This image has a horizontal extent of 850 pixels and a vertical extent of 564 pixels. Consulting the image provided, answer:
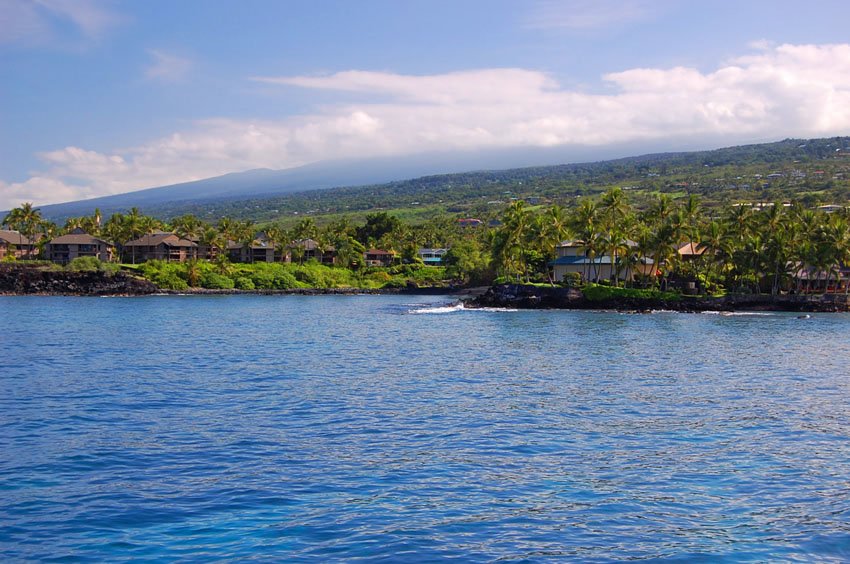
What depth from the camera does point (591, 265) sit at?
9275 centimetres

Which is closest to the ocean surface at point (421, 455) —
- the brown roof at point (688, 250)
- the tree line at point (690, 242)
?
the tree line at point (690, 242)

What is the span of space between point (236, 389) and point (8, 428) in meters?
8.28

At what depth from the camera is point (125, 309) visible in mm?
74562

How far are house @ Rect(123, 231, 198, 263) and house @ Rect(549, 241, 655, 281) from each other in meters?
64.8

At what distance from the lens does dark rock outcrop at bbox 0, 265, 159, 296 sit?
10250 centimetres

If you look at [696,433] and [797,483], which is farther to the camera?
[696,433]

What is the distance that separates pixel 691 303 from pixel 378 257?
2977 inches

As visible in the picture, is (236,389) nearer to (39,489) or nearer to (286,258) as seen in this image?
(39,489)

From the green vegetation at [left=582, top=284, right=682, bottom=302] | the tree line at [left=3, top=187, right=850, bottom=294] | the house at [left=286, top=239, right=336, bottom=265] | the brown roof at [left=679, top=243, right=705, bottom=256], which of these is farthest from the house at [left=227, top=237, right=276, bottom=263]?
the green vegetation at [left=582, top=284, right=682, bottom=302]

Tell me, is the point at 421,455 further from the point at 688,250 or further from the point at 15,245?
the point at 15,245

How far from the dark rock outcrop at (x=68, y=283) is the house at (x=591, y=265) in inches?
2187

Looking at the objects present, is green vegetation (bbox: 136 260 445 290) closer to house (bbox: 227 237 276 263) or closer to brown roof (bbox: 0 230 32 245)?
house (bbox: 227 237 276 263)

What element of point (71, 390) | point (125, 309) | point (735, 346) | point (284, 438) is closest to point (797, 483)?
point (284, 438)

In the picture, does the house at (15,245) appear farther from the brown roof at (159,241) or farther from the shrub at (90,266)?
the shrub at (90,266)
